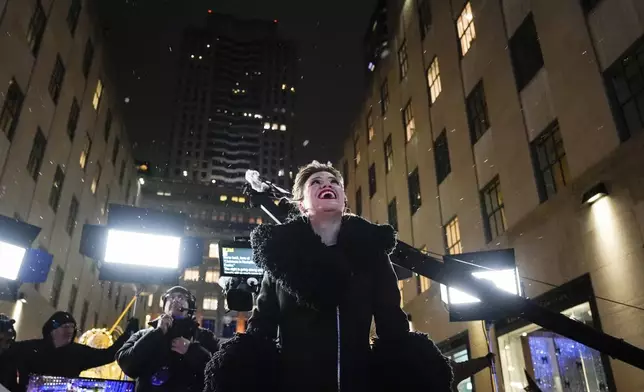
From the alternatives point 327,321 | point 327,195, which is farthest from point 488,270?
point 327,321

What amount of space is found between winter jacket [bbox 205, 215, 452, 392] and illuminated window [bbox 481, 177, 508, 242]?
10620 mm

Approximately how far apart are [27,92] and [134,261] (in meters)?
11.3

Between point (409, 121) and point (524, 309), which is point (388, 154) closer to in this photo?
point (409, 121)

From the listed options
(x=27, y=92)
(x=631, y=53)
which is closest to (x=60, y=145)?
(x=27, y=92)

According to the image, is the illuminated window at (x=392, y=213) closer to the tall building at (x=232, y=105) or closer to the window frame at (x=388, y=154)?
the window frame at (x=388, y=154)

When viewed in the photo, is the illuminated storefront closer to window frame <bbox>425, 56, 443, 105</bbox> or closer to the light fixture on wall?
the light fixture on wall

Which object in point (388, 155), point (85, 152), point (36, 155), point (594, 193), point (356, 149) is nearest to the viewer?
point (594, 193)

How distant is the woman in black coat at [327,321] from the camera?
70.1 inches

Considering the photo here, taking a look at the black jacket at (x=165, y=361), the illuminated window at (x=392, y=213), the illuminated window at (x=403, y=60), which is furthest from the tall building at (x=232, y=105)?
the black jacket at (x=165, y=361)

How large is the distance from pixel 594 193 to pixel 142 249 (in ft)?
28.5

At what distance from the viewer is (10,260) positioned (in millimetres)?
8008

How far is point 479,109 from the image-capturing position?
13.5 meters

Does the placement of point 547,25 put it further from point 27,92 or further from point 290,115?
point 290,115

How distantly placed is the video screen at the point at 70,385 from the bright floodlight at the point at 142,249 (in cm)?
584
